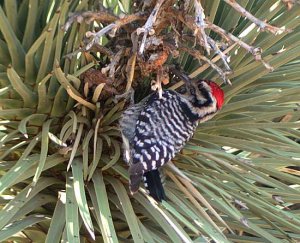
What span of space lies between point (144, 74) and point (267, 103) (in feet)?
1.15

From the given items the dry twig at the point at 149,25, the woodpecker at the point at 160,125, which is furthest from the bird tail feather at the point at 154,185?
the dry twig at the point at 149,25

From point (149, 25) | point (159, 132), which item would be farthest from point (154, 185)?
point (149, 25)

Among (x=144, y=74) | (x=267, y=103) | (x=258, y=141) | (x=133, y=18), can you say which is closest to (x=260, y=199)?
(x=258, y=141)

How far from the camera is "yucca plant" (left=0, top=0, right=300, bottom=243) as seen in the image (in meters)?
1.08

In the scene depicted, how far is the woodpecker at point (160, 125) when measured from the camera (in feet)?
3.70

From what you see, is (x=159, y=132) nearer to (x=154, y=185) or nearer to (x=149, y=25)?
(x=154, y=185)

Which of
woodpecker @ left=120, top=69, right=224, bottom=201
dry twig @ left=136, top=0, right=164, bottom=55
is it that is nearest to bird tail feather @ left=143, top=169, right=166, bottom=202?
woodpecker @ left=120, top=69, right=224, bottom=201

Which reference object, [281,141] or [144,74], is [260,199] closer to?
[281,141]

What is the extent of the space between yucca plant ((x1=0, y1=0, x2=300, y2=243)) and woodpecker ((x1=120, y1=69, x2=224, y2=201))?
33mm

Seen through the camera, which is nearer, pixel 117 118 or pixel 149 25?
pixel 149 25

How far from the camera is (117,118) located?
47.5 inches

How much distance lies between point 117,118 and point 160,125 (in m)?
0.09

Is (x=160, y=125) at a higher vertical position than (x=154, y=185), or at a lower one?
higher

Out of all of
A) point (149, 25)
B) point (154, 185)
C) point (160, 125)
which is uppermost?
point (149, 25)
